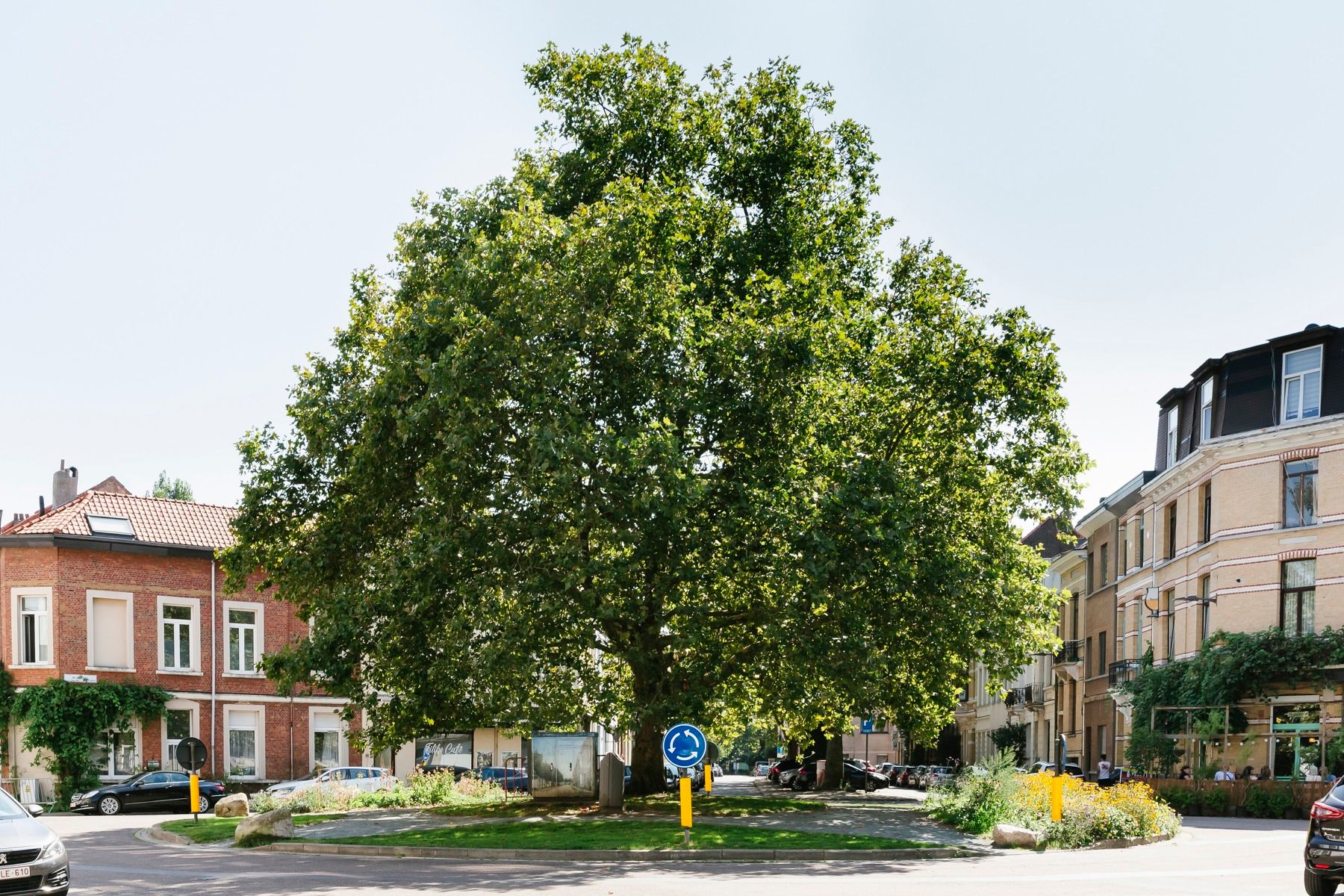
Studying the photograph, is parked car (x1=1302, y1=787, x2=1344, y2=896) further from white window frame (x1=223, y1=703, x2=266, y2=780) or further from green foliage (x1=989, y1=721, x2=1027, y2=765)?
green foliage (x1=989, y1=721, x2=1027, y2=765)

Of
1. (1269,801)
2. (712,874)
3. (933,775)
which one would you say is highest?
(712,874)

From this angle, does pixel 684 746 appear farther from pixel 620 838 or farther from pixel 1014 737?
pixel 1014 737

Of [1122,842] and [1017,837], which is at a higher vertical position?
[1017,837]

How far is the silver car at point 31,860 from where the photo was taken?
13.0m

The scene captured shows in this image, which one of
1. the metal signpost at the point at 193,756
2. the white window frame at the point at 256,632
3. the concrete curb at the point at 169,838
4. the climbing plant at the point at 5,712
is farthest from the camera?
the white window frame at the point at 256,632

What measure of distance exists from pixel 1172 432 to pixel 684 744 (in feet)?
108

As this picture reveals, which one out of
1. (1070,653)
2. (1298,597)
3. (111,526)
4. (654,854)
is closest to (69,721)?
(111,526)

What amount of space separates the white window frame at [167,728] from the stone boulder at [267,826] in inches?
788

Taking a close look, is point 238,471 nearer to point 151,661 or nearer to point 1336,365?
point 151,661

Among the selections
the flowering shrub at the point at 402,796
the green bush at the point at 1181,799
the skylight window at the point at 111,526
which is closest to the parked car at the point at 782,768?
the green bush at the point at 1181,799

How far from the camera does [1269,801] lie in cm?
3400

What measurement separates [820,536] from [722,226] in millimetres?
8287

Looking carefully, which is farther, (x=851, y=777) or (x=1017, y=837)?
(x=851, y=777)

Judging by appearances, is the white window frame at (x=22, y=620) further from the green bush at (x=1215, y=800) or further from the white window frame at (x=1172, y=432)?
the white window frame at (x=1172, y=432)
